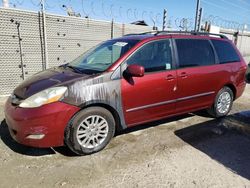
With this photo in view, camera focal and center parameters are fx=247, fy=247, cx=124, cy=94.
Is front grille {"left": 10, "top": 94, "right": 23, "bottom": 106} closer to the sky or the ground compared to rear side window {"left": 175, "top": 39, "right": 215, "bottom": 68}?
closer to the ground

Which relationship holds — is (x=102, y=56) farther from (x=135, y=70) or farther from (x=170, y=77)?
(x=170, y=77)

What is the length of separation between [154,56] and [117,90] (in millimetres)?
948

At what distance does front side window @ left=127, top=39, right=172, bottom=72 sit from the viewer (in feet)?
12.8

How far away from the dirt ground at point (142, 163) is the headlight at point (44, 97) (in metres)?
0.79

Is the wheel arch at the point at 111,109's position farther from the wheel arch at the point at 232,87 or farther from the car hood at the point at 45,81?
the wheel arch at the point at 232,87

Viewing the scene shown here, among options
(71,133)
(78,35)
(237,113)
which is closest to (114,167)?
(71,133)

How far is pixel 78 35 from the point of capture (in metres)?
7.51

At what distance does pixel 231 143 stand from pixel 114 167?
2.08 m

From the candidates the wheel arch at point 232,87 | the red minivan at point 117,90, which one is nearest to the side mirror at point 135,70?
the red minivan at point 117,90

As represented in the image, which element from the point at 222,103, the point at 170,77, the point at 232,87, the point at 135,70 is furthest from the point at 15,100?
the point at 232,87

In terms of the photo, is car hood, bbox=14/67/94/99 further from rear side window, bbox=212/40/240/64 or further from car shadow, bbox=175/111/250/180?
rear side window, bbox=212/40/240/64

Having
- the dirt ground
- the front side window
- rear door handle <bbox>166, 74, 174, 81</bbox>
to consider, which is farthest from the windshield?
the dirt ground

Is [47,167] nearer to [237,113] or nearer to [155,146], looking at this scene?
[155,146]

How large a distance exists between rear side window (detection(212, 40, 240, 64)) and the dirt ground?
1617 mm
